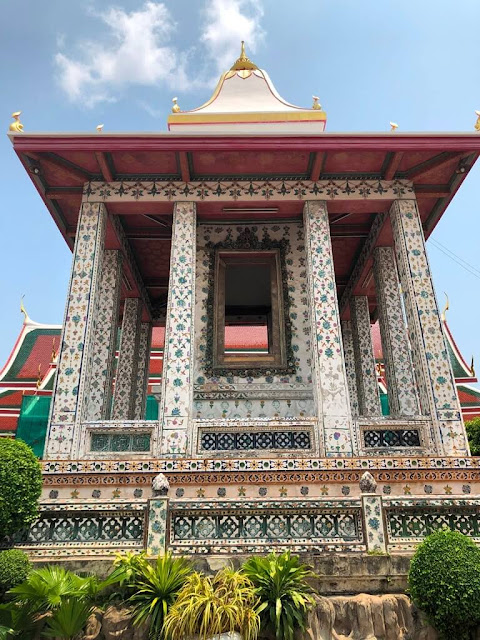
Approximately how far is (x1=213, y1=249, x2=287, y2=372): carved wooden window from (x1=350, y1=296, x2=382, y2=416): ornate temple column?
200 centimetres

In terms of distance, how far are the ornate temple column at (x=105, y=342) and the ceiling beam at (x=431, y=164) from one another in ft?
17.2

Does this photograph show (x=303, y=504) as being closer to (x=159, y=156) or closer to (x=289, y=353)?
(x=289, y=353)

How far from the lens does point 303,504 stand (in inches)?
227

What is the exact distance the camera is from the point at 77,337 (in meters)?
8.12

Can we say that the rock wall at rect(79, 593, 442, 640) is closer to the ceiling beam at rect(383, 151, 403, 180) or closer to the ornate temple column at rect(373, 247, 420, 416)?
the ornate temple column at rect(373, 247, 420, 416)

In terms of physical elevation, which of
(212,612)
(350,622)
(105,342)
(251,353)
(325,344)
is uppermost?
(105,342)

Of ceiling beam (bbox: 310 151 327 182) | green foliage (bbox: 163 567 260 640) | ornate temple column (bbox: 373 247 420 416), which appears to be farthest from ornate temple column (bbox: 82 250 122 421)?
ornate temple column (bbox: 373 247 420 416)

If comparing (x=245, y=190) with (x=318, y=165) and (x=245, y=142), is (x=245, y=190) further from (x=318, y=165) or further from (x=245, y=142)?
(x=318, y=165)

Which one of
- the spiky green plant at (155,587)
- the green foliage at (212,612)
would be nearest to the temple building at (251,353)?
the spiky green plant at (155,587)

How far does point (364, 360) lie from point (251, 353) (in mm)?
3307

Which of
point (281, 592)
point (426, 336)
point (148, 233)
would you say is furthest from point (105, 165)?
point (281, 592)

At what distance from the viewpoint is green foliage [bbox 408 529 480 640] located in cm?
448

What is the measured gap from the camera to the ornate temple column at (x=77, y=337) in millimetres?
7543

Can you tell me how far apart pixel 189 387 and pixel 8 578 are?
345 cm
